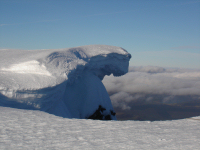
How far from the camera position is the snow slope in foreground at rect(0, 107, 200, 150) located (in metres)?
2.71

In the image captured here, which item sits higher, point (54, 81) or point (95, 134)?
point (54, 81)

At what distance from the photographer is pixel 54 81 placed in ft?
23.6

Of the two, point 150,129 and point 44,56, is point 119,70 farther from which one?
point 150,129

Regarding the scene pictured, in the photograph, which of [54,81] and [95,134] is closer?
[95,134]

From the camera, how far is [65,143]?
279 centimetres

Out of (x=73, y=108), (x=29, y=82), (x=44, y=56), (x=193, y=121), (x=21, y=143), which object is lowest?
(x=73, y=108)

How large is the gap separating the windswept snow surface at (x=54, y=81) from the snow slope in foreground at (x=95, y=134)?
8.76ft

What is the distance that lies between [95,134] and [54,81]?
4580 mm

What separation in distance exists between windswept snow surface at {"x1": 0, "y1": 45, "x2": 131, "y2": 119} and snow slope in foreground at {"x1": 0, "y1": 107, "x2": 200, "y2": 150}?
2671mm

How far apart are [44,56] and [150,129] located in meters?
7.08

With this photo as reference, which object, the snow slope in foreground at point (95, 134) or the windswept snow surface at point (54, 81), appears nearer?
the snow slope in foreground at point (95, 134)

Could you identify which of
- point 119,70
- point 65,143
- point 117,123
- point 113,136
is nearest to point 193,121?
point 117,123

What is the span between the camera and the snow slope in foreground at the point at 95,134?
8.91 feet

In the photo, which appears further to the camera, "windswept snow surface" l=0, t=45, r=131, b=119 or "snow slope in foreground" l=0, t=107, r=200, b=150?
"windswept snow surface" l=0, t=45, r=131, b=119
